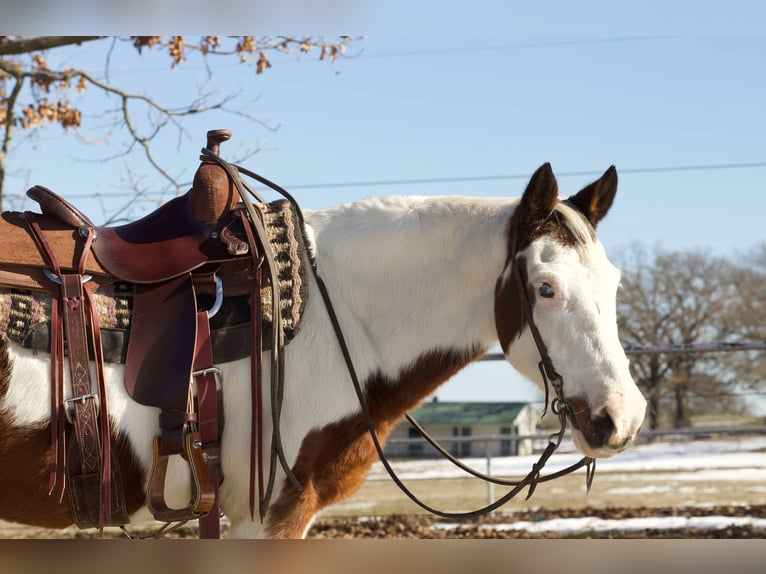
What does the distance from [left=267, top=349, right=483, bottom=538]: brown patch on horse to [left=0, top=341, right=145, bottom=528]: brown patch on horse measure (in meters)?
0.45

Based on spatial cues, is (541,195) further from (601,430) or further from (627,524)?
(627,524)

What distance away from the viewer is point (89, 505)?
2199 mm

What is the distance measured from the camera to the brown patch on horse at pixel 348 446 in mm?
2279

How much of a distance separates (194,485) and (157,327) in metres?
0.51

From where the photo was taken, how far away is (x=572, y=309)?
86.0 inches

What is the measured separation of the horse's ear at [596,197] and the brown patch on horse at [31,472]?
169 cm

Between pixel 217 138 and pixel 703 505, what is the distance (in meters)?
7.19

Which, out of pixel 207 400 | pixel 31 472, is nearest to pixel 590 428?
pixel 207 400

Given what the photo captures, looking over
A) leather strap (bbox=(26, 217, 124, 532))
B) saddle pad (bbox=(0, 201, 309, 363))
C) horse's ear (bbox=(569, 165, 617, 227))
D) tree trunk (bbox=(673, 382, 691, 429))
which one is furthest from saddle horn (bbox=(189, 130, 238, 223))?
tree trunk (bbox=(673, 382, 691, 429))

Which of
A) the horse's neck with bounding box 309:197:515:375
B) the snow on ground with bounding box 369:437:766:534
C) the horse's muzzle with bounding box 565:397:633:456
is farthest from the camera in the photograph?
the snow on ground with bounding box 369:437:766:534

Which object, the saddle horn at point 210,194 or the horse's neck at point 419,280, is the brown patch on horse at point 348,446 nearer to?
the horse's neck at point 419,280

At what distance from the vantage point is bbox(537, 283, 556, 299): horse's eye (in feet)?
7.28

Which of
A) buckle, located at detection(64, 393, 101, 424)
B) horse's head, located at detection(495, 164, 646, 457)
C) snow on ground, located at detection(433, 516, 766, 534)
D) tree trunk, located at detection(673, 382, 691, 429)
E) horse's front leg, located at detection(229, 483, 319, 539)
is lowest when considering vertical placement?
tree trunk, located at detection(673, 382, 691, 429)

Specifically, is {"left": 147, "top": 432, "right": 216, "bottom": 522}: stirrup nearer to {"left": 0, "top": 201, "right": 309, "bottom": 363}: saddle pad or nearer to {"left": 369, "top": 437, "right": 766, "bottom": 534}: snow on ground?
{"left": 0, "top": 201, "right": 309, "bottom": 363}: saddle pad
